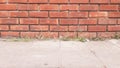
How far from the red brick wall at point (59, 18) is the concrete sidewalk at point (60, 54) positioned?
24 cm

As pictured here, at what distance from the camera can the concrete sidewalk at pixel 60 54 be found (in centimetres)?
364

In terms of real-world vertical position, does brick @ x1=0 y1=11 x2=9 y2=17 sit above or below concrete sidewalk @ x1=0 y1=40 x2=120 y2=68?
above

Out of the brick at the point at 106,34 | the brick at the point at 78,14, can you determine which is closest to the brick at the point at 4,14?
the brick at the point at 78,14

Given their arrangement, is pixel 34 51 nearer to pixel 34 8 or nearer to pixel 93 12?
pixel 34 8

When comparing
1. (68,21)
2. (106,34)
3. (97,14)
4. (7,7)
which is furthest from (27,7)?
(106,34)

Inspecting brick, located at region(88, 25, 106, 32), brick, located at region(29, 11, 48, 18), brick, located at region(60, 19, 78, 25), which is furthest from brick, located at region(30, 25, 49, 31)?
brick, located at region(88, 25, 106, 32)

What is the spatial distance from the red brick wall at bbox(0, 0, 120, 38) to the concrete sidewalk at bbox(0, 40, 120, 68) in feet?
0.80

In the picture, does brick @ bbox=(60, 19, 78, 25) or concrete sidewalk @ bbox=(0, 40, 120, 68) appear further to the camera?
brick @ bbox=(60, 19, 78, 25)

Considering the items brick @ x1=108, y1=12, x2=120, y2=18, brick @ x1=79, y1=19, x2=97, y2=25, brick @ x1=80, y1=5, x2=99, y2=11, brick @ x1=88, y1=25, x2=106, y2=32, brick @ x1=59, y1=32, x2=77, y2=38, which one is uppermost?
brick @ x1=80, y1=5, x2=99, y2=11

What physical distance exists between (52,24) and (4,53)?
1175mm

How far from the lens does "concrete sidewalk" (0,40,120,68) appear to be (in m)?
3.64

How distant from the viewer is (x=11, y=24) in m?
5.11

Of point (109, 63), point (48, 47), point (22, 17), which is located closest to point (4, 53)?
point (48, 47)

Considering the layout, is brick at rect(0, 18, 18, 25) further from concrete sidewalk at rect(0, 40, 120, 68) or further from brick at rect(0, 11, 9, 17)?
concrete sidewalk at rect(0, 40, 120, 68)
